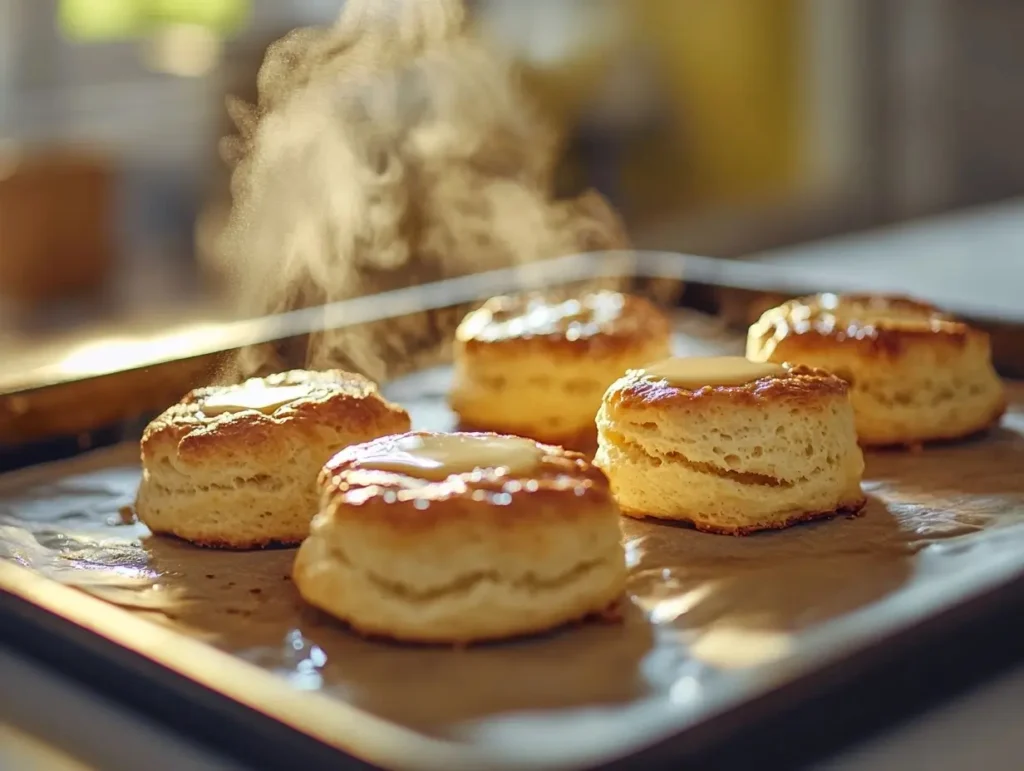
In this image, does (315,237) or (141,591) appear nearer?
(141,591)

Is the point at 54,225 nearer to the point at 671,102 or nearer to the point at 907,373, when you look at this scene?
the point at 907,373

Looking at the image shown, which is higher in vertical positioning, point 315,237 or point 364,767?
point 315,237

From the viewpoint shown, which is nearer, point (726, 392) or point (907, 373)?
point (726, 392)

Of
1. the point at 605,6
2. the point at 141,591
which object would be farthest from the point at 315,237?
the point at 605,6

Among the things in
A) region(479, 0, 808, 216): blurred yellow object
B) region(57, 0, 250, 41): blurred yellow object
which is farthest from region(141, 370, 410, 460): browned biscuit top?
region(57, 0, 250, 41): blurred yellow object

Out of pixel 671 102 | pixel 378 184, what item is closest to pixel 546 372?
pixel 378 184

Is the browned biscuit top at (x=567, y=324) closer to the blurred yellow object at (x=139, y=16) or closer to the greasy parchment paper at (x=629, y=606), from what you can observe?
→ the greasy parchment paper at (x=629, y=606)

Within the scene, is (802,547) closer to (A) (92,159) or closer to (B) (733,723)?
(B) (733,723)
